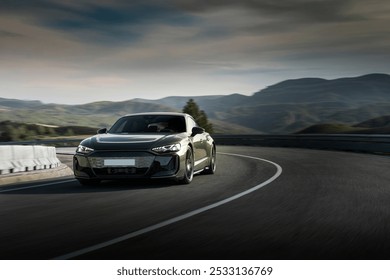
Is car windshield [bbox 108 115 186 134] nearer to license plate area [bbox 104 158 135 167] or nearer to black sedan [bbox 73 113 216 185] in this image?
black sedan [bbox 73 113 216 185]

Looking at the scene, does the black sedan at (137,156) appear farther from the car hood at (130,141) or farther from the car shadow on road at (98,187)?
the car shadow on road at (98,187)

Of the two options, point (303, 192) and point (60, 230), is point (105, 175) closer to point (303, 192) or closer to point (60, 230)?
point (303, 192)

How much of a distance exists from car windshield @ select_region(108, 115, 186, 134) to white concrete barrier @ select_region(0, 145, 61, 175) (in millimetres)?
2628

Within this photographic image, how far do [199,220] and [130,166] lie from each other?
3693mm

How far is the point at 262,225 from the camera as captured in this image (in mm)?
7020

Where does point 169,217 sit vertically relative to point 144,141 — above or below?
below

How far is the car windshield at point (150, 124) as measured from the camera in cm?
1240

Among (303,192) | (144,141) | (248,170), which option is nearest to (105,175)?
(144,141)

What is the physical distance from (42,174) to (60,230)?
25.4 feet

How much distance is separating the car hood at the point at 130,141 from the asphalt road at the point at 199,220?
2.55 ft

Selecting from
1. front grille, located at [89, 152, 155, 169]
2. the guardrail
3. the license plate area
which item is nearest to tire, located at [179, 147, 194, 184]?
front grille, located at [89, 152, 155, 169]

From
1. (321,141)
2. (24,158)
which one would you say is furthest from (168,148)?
(321,141)
